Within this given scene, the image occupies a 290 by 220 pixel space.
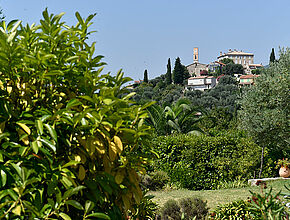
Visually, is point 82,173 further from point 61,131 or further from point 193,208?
point 193,208

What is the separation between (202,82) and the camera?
83.6m

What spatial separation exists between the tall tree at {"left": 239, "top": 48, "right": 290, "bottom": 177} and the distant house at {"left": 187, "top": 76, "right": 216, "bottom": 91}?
65728 mm

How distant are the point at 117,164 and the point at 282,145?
11294 millimetres

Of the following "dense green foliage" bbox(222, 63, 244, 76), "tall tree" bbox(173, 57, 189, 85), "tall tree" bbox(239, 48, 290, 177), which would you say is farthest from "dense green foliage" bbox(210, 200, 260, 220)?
"dense green foliage" bbox(222, 63, 244, 76)

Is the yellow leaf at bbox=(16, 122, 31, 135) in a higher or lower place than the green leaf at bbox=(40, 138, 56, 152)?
higher

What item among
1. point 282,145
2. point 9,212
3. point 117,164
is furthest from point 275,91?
point 9,212

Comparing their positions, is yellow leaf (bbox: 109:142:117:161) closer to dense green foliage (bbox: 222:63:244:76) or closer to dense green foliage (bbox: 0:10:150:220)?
dense green foliage (bbox: 0:10:150:220)

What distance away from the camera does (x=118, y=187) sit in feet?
7.15

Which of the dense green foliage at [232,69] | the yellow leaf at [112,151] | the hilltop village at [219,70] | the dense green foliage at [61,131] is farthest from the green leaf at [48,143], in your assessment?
the dense green foliage at [232,69]

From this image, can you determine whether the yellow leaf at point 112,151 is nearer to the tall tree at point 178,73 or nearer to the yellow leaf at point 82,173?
the yellow leaf at point 82,173

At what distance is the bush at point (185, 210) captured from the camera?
511cm

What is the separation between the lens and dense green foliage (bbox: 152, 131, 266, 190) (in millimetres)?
10649

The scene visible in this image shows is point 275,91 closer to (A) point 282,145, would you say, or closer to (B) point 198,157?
(A) point 282,145

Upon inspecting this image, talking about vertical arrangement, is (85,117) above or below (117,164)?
above
